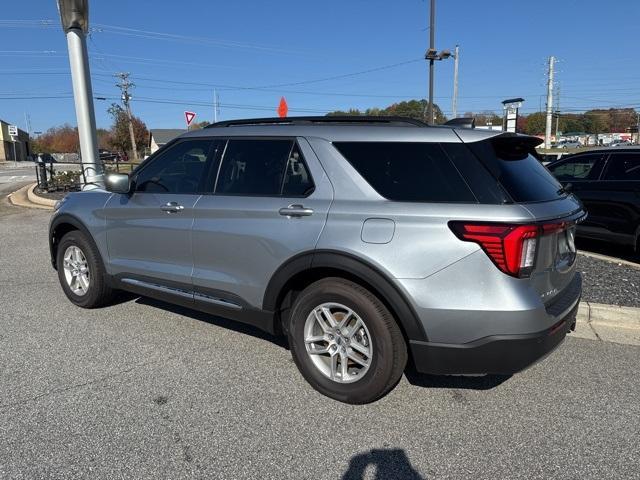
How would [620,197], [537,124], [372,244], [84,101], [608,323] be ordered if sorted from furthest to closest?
1. [537,124]
2. [84,101]
3. [620,197]
4. [608,323]
5. [372,244]

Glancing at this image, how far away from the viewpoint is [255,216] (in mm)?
3424

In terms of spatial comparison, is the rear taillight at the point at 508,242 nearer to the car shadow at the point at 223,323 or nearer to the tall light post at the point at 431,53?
the car shadow at the point at 223,323

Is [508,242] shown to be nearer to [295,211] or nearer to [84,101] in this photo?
[295,211]

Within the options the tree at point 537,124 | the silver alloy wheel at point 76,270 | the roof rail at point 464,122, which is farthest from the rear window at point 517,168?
the tree at point 537,124

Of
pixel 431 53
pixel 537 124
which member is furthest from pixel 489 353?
pixel 537 124

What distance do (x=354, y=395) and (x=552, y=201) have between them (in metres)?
1.69

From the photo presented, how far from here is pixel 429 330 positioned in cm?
279

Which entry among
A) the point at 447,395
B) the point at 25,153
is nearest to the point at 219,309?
the point at 447,395

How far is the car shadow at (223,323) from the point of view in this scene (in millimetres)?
4215

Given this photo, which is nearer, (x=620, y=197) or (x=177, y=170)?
(x=177, y=170)

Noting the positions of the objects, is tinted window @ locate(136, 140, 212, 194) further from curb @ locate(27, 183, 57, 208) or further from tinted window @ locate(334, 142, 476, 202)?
curb @ locate(27, 183, 57, 208)

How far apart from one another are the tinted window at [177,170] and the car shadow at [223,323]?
1219 millimetres

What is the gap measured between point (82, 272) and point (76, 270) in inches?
3.9

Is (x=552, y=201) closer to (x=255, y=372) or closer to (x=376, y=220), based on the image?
(x=376, y=220)
